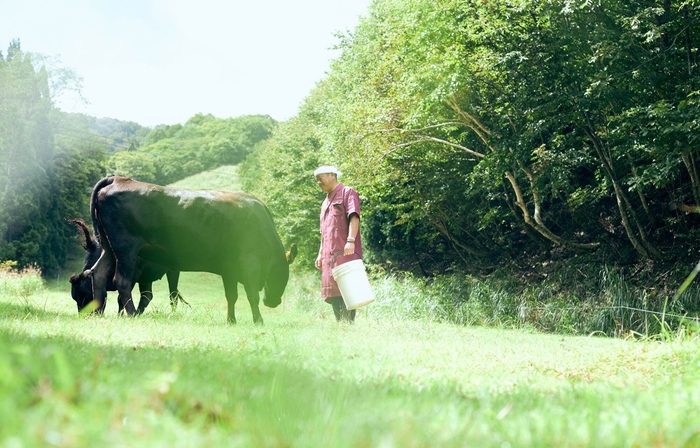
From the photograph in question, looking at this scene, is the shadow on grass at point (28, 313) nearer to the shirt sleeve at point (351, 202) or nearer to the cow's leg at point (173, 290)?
the cow's leg at point (173, 290)

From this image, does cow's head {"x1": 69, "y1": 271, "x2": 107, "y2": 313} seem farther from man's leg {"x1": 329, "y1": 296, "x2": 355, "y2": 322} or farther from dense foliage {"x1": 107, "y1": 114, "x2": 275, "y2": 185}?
dense foliage {"x1": 107, "y1": 114, "x2": 275, "y2": 185}

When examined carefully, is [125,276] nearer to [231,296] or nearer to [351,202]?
[231,296]

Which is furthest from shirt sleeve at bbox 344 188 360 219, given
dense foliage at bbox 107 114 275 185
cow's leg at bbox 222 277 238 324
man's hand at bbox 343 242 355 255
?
dense foliage at bbox 107 114 275 185

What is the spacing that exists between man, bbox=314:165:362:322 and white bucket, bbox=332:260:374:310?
2.07 ft

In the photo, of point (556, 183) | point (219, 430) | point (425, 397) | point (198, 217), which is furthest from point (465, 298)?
point (219, 430)

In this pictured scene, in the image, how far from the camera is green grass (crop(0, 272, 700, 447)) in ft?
6.04

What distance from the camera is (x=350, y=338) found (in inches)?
266

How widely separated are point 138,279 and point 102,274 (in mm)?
1749

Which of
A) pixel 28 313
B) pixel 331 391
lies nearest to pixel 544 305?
pixel 28 313

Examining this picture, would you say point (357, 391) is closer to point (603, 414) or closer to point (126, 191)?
point (603, 414)

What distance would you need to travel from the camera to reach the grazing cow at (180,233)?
958cm

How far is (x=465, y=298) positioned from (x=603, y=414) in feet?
50.8

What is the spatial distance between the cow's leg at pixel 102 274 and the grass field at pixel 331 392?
299 centimetres

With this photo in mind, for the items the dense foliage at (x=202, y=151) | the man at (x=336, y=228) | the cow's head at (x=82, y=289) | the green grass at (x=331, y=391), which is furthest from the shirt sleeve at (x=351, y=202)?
the dense foliage at (x=202, y=151)
